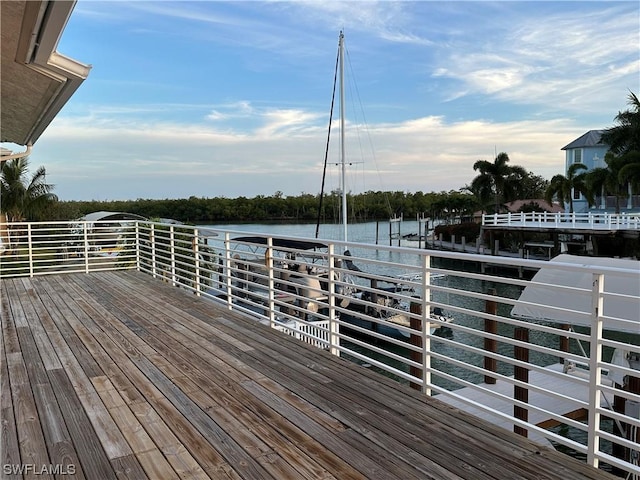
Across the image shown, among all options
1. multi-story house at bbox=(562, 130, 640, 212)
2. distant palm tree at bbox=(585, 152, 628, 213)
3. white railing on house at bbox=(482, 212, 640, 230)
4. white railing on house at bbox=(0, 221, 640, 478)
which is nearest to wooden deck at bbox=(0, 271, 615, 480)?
white railing on house at bbox=(0, 221, 640, 478)

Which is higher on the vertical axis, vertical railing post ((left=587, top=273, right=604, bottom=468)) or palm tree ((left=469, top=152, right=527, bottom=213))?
palm tree ((left=469, top=152, right=527, bottom=213))

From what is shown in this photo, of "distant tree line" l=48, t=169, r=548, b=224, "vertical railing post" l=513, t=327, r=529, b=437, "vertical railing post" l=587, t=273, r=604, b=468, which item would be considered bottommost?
"vertical railing post" l=513, t=327, r=529, b=437

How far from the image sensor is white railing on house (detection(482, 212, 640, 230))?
22.4 metres

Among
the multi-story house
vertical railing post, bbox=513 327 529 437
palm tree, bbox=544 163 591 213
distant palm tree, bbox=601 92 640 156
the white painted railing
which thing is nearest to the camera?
vertical railing post, bbox=513 327 529 437

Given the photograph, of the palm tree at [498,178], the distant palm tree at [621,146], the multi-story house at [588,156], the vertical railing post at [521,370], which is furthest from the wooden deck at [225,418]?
the palm tree at [498,178]

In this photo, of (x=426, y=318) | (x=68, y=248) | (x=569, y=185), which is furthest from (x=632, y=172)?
(x=426, y=318)

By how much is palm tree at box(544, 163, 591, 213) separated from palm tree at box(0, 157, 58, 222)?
29332mm

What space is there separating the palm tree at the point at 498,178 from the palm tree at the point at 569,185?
3.69 meters

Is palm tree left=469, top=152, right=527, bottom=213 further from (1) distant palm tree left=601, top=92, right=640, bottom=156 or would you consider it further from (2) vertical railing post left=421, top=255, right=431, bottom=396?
(2) vertical railing post left=421, top=255, right=431, bottom=396

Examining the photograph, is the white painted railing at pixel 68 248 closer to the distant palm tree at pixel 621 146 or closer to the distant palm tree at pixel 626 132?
the distant palm tree at pixel 621 146

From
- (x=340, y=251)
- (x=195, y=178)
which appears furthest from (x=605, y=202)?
(x=195, y=178)

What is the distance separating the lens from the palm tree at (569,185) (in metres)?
30.7

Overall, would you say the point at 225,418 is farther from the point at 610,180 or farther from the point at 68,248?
the point at 610,180

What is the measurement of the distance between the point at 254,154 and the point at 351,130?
8144 millimetres
